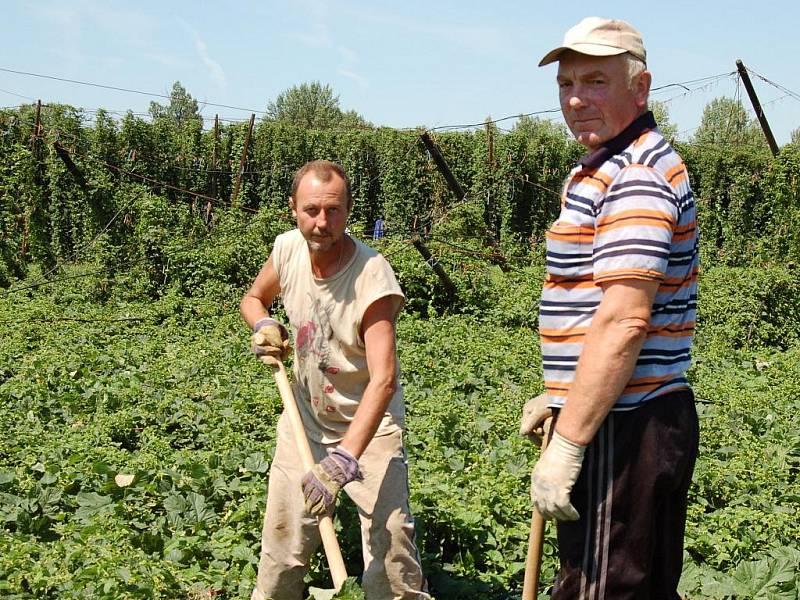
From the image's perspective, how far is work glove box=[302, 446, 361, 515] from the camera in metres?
2.82

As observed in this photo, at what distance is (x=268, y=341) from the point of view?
340 cm

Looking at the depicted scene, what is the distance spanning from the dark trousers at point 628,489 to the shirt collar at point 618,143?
635 millimetres

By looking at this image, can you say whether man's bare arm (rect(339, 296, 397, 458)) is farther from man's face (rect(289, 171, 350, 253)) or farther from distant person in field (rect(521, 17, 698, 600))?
distant person in field (rect(521, 17, 698, 600))

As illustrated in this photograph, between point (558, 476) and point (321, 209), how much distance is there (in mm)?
1275

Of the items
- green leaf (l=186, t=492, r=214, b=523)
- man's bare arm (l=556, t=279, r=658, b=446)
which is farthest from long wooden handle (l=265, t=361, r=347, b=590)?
green leaf (l=186, t=492, r=214, b=523)

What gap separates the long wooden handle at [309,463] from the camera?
9.29 feet

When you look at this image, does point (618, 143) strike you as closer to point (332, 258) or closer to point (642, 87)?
point (642, 87)

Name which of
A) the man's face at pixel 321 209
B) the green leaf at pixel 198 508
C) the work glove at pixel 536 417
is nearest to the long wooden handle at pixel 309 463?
the man's face at pixel 321 209

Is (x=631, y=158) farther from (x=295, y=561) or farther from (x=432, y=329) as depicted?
(x=432, y=329)

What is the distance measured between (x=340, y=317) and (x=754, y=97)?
32.7 ft

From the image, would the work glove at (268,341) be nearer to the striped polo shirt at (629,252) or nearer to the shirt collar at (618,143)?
the striped polo shirt at (629,252)

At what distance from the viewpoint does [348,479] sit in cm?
282

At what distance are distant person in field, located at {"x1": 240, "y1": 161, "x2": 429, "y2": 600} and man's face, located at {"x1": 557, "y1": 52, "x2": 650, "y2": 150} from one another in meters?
0.98

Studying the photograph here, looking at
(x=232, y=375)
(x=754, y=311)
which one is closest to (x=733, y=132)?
(x=754, y=311)
